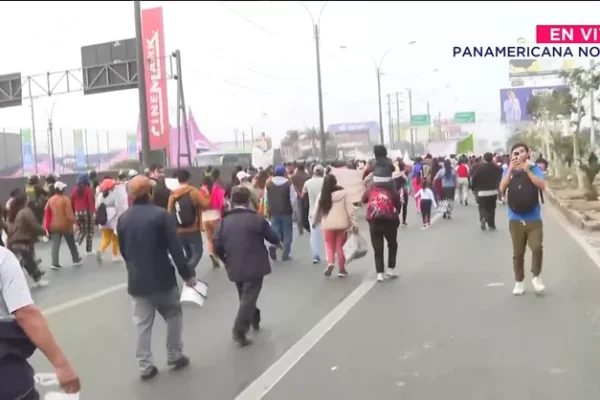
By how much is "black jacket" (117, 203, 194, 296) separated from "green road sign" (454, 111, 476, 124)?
261 feet

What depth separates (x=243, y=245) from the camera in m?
7.94

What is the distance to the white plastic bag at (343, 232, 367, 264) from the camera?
1189cm

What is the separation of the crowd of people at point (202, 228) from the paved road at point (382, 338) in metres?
0.42

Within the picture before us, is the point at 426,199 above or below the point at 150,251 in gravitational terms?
below

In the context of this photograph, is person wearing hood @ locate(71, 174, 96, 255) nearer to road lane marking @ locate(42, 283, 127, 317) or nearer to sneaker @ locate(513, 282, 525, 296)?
road lane marking @ locate(42, 283, 127, 317)

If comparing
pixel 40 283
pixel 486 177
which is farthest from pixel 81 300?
pixel 486 177

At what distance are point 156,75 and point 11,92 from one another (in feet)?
22.7

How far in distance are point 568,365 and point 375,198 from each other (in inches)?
197

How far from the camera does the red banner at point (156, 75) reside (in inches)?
1416

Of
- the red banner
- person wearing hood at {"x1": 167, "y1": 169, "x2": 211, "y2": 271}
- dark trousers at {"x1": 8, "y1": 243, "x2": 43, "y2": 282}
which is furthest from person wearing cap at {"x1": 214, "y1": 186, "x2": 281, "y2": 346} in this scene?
the red banner

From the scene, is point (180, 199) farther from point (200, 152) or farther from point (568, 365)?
point (200, 152)

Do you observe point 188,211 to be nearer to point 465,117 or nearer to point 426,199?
point 426,199

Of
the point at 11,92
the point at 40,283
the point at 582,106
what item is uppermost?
the point at 11,92

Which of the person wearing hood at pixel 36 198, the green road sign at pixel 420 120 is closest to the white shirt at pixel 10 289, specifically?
the person wearing hood at pixel 36 198
